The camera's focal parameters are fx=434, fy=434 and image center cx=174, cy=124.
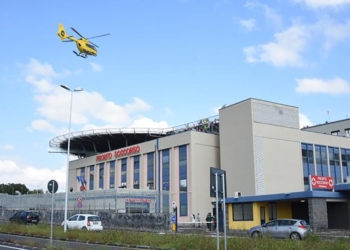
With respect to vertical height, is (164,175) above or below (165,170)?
below

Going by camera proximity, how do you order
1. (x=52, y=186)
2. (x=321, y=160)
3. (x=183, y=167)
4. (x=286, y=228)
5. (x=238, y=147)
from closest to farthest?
(x=52, y=186) → (x=286, y=228) → (x=238, y=147) → (x=183, y=167) → (x=321, y=160)

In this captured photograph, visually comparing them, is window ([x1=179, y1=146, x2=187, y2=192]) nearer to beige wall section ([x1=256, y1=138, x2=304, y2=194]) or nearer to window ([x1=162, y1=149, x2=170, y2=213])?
window ([x1=162, y1=149, x2=170, y2=213])

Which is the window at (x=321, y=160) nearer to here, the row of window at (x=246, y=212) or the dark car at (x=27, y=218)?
the row of window at (x=246, y=212)

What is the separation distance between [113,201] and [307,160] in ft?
79.7

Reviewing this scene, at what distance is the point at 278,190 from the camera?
47844 millimetres

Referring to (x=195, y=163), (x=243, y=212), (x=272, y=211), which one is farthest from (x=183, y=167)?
(x=272, y=211)

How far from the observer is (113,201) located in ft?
142

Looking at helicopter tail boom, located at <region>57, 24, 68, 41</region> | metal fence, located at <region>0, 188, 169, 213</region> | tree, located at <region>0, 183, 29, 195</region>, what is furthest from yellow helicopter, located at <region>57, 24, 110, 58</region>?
tree, located at <region>0, 183, 29, 195</region>

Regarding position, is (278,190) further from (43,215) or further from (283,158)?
(43,215)

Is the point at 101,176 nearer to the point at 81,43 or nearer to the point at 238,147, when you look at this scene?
the point at 238,147

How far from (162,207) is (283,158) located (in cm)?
1519

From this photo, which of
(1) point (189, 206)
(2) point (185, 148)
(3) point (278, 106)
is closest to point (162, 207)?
(1) point (189, 206)

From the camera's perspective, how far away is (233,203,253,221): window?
38.8 m

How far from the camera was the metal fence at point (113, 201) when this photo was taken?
142ft
